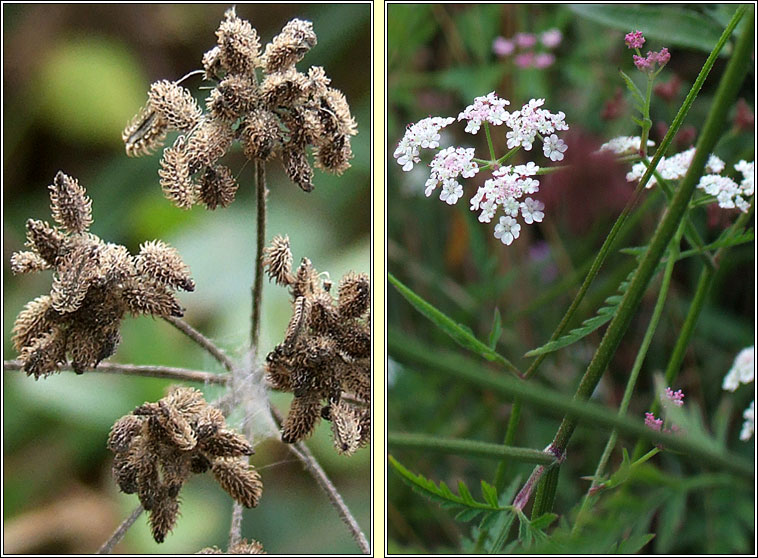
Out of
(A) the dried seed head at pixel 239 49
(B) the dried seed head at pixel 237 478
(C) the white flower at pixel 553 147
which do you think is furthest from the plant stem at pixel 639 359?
(A) the dried seed head at pixel 239 49

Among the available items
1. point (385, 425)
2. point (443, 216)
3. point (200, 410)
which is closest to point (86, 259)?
point (200, 410)

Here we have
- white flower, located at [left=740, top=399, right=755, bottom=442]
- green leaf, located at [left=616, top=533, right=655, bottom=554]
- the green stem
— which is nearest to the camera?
the green stem

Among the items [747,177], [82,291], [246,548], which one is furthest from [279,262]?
[747,177]

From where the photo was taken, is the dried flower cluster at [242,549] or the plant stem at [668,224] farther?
the dried flower cluster at [242,549]

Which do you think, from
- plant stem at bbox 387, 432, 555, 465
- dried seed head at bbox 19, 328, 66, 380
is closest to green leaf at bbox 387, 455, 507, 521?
plant stem at bbox 387, 432, 555, 465

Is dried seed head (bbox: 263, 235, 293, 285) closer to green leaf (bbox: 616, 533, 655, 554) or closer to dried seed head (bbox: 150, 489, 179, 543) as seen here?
dried seed head (bbox: 150, 489, 179, 543)

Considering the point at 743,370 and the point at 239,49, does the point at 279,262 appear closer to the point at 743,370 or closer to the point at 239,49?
the point at 239,49

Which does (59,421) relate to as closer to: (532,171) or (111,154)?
(111,154)

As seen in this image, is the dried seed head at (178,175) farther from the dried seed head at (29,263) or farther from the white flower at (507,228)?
the white flower at (507,228)
